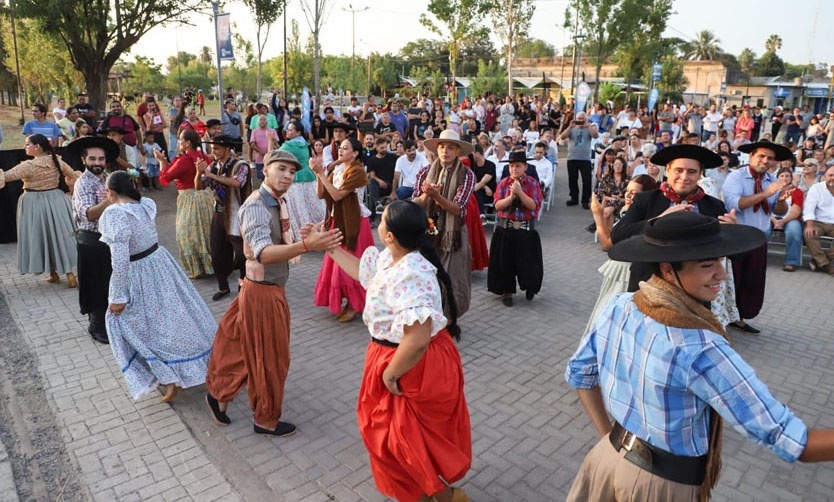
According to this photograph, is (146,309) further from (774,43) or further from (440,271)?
(774,43)

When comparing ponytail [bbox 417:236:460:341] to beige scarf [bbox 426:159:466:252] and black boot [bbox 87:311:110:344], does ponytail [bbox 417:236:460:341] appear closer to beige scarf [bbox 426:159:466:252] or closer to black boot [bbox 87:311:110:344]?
beige scarf [bbox 426:159:466:252]

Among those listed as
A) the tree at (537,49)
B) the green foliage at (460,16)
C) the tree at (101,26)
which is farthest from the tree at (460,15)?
the tree at (537,49)

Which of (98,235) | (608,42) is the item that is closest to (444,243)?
(98,235)

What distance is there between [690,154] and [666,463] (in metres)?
2.89

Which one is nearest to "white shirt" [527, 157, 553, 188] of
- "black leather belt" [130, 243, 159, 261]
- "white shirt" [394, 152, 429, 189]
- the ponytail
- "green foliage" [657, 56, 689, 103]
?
"white shirt" [394, 152, 429, 189]

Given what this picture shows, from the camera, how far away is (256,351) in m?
4.00

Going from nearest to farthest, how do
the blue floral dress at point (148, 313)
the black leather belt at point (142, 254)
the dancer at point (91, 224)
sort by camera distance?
the blue floral dress at point (148, 313)
the black leather belt at point (142, 254)
the dancer at point (91, 224)

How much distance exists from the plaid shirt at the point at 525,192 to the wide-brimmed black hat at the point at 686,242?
4.76 meters

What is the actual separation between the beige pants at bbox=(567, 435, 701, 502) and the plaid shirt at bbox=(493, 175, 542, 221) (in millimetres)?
4712

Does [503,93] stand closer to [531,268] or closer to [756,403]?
[531,268]

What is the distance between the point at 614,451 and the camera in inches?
85.5

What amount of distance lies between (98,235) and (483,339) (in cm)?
407

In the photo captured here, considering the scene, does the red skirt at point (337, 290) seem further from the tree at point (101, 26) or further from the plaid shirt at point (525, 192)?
the tree at point (101, 26)

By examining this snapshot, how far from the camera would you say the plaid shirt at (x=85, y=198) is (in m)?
5.66
